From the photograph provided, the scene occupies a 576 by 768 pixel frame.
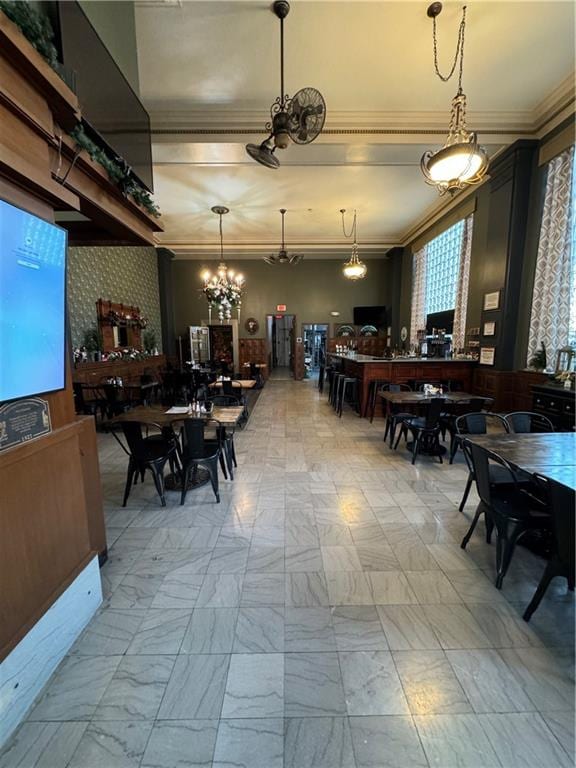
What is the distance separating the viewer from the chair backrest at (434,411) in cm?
377

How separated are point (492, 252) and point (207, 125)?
485 centimetres

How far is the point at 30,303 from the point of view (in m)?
1.38

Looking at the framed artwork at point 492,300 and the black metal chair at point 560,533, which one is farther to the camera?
the framed artwork at point 492,300

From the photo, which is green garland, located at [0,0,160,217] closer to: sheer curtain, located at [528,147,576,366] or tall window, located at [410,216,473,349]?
sheer curtain, located at [528,147,576,366]

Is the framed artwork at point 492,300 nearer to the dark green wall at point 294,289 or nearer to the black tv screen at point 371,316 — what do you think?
the black tv screen at point 371,316

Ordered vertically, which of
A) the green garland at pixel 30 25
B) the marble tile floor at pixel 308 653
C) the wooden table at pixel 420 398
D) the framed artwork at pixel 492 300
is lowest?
A: the marble tile floor at pixel 308 653

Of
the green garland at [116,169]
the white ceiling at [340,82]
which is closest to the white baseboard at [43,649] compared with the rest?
the green garland at [116,169]

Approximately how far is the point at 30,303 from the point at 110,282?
6.75 metres

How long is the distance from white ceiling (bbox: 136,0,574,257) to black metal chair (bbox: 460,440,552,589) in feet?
13.1

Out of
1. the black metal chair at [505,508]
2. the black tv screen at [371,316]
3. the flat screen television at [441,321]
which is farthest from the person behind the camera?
the black tv screen at [371,316]

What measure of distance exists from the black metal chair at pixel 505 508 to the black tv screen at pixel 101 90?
3256 mm

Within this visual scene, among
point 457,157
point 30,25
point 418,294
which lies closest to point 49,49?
point 30,25

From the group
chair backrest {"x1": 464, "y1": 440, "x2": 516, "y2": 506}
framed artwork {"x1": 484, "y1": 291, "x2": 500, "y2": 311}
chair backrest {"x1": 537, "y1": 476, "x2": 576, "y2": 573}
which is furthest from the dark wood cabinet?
chair backrest {"x1": 537, "y1": 476, "x2": 576, "y2": 573}

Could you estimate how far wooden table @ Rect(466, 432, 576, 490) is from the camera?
5.92 feet
